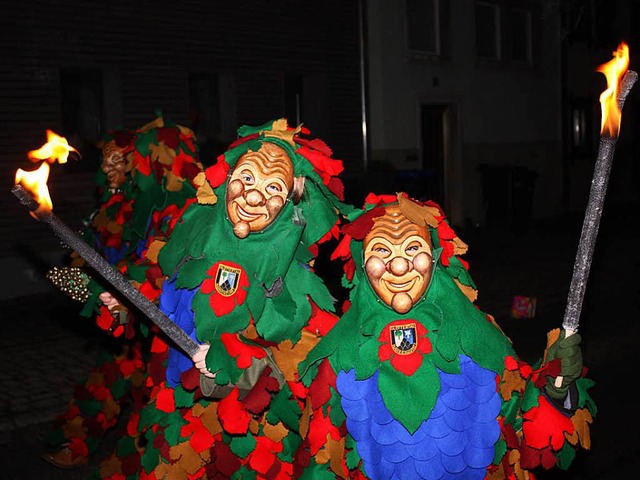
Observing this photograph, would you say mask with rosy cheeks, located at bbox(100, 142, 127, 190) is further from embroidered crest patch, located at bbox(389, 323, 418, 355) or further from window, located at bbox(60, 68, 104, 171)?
window, located at bbox(60, 68, 104, 171)

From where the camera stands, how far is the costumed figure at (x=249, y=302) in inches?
127

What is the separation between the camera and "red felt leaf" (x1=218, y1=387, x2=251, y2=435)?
3.19 m

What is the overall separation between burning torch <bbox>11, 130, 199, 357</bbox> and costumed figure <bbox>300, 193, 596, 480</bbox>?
0.57 m

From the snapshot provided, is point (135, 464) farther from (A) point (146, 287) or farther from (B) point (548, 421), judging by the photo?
(B) point (548, 421)

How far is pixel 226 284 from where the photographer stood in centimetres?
329

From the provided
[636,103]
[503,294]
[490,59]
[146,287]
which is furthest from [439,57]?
[146,287]

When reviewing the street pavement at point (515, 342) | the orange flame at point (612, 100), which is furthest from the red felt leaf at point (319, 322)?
the street pavement at point (515, 342)

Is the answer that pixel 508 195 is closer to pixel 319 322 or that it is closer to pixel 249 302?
pixel 319 322

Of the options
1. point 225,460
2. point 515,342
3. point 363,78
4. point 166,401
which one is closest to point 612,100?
point 225,460

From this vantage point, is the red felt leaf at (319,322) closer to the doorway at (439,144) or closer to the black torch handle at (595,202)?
the black torch handle at (595,202)

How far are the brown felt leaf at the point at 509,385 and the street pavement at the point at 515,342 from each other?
2.15 metres

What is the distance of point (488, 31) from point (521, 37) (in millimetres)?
1286

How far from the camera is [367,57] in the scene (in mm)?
14703

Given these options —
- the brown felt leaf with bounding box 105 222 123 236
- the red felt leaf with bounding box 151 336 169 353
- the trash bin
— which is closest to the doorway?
the trash bin
